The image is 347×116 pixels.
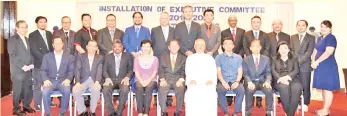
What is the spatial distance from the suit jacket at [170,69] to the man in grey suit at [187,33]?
394mm

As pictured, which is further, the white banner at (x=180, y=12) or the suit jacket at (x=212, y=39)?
the white banner at (x=180, y=12)

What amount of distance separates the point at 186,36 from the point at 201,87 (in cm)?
97

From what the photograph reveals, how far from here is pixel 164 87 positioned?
17.8 feet

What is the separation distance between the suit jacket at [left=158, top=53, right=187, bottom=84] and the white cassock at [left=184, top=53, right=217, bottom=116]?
160 millimetres

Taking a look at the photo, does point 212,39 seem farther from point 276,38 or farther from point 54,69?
point 54,69

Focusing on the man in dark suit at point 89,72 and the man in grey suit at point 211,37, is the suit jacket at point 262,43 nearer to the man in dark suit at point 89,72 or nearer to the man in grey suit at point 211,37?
the man in grey suit at point 211,37

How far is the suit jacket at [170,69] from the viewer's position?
560 centimetres

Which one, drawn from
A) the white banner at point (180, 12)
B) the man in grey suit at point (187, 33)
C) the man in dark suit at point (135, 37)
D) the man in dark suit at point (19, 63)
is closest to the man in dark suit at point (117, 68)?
the man in dark suit at point (135, 37)

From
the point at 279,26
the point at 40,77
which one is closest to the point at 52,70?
the point at 40,77

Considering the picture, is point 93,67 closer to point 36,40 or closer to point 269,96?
point 36,40

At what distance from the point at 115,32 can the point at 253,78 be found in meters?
2.11

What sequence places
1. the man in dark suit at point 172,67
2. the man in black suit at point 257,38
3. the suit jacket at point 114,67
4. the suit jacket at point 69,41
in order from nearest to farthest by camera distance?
the man in dark suit at point 172,67 → the suit jacket at point 114,67 → the man in black suit at point 257,38 → the suit jacket at point 69,41

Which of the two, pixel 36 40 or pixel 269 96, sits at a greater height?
pixel 36 40

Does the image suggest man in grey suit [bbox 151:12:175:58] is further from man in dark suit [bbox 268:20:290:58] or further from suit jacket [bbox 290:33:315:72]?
suit jacket [bbox 290:33:315:72]
